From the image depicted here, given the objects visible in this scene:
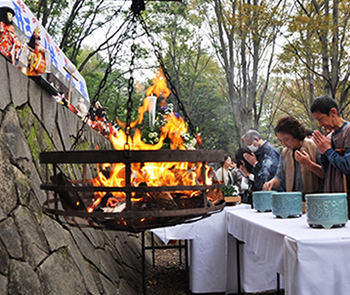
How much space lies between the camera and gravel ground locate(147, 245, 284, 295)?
543cm

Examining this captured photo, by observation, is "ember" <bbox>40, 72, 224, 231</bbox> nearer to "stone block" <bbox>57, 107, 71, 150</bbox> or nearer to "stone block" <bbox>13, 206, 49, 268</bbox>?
"stone block" <bbox>13, 206, 49, 268</bbox>

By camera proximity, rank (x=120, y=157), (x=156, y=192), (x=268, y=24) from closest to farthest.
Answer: (x=120, y=157), (x=156, y=192), (x=268, y=24)

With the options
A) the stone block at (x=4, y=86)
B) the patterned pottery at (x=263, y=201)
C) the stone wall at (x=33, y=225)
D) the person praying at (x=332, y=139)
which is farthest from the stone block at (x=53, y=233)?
the person praying at (x=332, y=139)

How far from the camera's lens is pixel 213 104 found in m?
31.5

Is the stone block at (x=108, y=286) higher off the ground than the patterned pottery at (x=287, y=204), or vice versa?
the patterned pottery at (x=287, y=204)

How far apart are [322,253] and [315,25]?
805 centimetres

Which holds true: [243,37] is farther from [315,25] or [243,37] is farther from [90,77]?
[90,77]

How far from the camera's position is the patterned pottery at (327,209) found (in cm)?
234

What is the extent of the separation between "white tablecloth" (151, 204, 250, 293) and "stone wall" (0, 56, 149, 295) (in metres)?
0.90

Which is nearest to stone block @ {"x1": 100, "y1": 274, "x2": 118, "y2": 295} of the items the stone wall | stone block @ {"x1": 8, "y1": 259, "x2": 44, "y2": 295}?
the stone wall

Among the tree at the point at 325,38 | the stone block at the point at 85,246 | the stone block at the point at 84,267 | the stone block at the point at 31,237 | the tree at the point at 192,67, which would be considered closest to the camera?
the stone block at the point at 31,237

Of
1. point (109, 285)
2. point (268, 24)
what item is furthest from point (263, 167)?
point (268, 24)

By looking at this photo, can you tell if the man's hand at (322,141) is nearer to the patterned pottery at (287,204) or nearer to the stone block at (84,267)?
the patterned pottery at (287,204)

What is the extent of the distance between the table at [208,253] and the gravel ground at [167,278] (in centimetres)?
23
